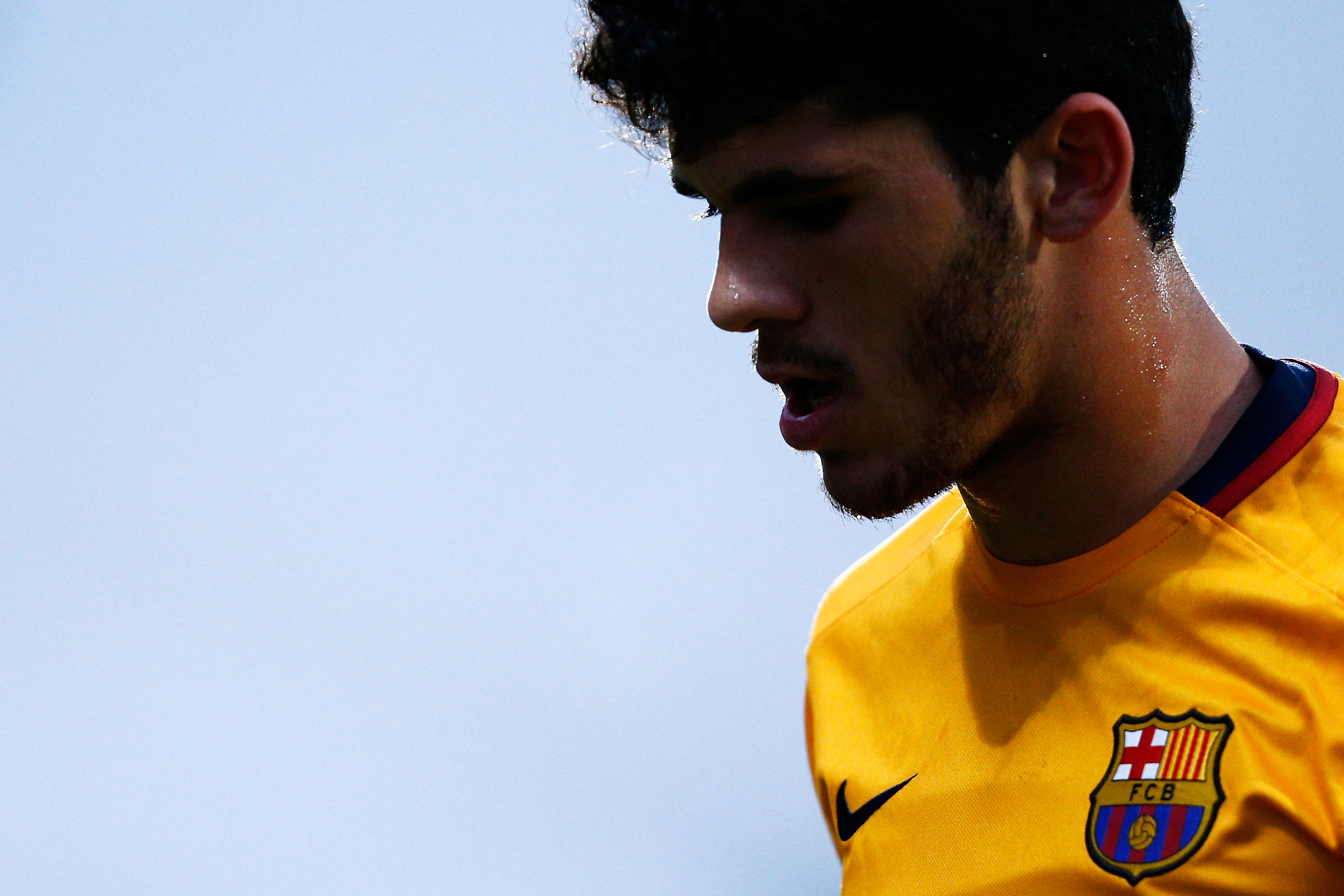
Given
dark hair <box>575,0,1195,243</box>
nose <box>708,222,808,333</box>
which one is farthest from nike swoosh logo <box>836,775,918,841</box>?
dark hair <box>575,0,1195,243</box>

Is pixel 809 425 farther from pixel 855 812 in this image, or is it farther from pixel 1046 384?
pixel 855 812

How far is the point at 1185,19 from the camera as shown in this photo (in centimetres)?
103

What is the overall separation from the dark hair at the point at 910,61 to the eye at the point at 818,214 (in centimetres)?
7

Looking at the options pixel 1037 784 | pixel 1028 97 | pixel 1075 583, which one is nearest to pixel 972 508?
pixel 1075 583

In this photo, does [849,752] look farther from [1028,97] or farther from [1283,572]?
[1028,97]

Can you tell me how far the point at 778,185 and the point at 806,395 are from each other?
7.0 inches

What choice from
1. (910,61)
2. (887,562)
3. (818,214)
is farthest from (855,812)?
(910,61)

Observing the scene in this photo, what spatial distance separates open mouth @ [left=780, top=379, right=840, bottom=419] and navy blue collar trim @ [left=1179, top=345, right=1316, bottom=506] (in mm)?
284

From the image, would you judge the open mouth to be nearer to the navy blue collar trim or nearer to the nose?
the nose

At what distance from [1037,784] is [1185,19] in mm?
646

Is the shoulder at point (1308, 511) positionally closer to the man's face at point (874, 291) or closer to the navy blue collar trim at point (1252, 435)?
the navy blue collar trim at point (1252, 435)

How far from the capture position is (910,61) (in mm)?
917

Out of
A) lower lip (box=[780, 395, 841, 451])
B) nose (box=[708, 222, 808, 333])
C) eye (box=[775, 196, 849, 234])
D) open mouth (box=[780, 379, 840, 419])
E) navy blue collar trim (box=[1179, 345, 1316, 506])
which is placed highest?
eye (box=[775, 196, 849, 234])

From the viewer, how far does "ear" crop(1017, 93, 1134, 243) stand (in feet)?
3.08
